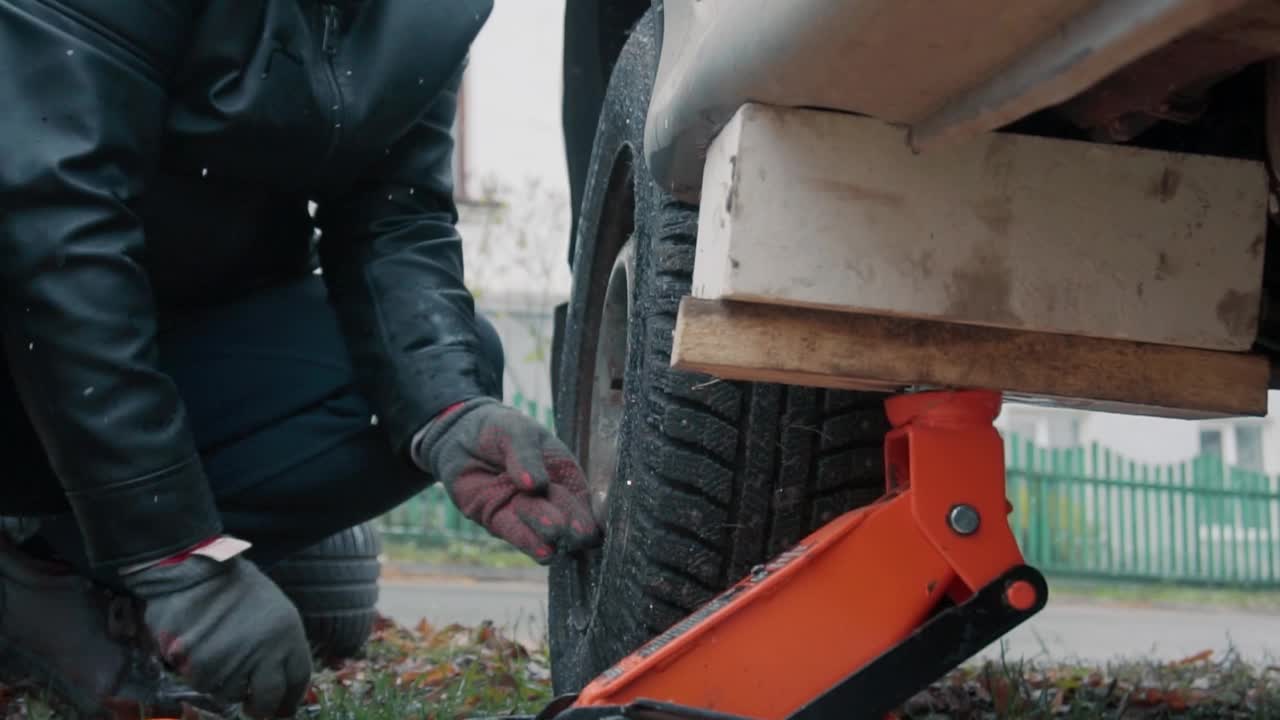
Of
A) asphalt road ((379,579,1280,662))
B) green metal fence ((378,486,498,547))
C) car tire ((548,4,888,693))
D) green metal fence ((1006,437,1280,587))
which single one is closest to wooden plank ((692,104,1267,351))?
car tire ((548,4,888,693))

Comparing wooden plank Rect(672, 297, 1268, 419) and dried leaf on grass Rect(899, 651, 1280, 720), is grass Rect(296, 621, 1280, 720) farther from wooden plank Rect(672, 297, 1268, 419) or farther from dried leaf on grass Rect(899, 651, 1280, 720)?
wooden plank Rect(672, 297, 1268, 419)

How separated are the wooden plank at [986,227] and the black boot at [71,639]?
1.46m

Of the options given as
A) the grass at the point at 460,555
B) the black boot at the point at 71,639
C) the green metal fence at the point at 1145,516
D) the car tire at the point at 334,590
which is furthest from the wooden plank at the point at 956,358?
the green metal fence at the point at 1145,516

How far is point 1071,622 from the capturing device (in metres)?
6.93

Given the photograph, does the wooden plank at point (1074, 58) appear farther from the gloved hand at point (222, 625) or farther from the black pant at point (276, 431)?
the black pant at point (276, 431)

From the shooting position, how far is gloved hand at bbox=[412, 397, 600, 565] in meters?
1.81

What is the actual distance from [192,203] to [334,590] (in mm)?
1111

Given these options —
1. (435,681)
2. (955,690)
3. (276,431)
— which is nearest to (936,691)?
(955,690)

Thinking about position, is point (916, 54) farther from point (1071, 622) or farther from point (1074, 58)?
point (1071, 622)

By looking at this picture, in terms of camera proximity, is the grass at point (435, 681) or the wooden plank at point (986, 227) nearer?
the wooden plank at point (986, 227)

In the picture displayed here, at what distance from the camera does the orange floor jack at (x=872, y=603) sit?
1.19 m

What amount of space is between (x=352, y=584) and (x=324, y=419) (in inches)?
31.9

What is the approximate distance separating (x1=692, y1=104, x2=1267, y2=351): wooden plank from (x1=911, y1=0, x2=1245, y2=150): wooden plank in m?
0.06

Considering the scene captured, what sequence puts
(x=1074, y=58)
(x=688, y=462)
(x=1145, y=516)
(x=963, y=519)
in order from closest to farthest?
(x=1074, y=58)
(x=963, y=519)
(x=688, y=462)
(x=1145, y=516)
